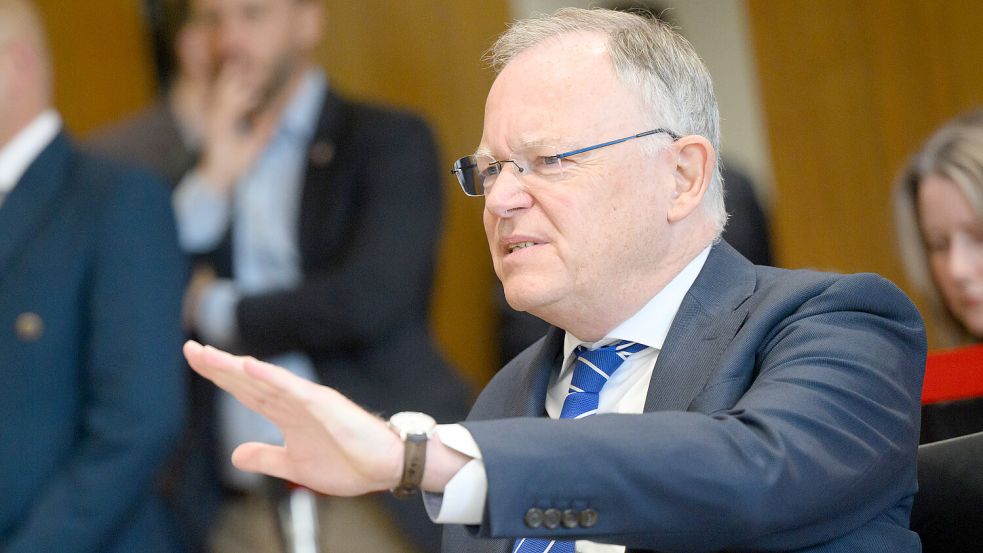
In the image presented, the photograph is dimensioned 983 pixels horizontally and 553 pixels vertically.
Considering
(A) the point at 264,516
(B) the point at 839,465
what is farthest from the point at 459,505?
(A) the point at 264,516

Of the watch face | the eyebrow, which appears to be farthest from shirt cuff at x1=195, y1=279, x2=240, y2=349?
the watch face

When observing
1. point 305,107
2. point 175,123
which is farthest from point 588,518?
point 175,123

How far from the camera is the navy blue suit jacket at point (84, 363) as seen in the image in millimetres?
2678

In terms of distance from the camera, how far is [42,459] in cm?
270

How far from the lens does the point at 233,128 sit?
3.91 meters

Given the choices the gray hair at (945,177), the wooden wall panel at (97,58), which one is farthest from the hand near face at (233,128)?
the gray hair at (945,177)

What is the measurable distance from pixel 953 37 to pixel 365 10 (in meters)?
1.93

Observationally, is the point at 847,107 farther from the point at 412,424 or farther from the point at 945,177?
the point at 412,424

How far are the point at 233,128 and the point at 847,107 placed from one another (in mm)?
1909

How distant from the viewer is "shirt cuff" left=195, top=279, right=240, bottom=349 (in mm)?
3480

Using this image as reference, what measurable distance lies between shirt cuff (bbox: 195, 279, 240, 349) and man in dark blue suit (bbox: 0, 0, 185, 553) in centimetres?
57

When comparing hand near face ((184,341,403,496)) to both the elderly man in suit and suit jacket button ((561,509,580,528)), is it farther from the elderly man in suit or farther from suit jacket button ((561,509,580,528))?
suit jacket button ((561,509,580,528))

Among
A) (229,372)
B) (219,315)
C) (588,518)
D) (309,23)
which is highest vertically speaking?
(309,23)

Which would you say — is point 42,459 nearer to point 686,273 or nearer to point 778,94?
point 686,273
